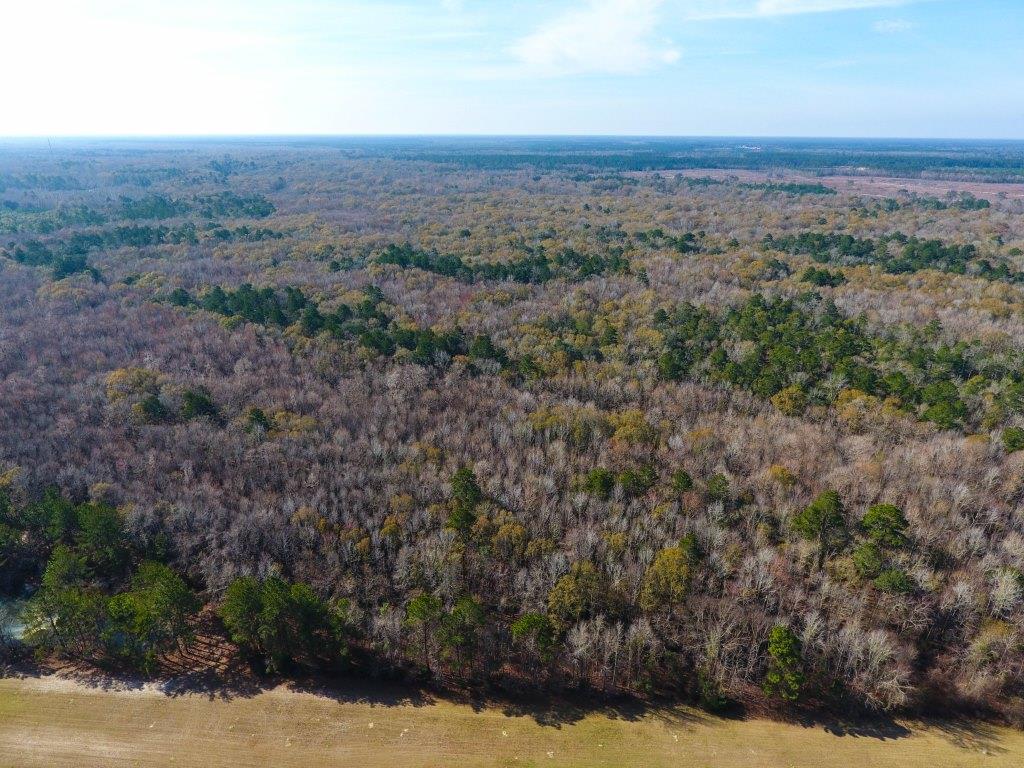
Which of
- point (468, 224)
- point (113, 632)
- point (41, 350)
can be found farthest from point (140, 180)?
point (113, 632)

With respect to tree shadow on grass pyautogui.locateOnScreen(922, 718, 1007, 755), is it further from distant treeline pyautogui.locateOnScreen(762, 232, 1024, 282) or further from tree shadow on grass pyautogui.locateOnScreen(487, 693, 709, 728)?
distant treeline pyautogui.locateOnScreen(762, 232, 1024, 282)

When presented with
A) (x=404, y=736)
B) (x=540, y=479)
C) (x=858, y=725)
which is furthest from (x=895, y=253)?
(x=404, y=736)

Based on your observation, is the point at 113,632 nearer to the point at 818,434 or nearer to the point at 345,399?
the point at 345,399

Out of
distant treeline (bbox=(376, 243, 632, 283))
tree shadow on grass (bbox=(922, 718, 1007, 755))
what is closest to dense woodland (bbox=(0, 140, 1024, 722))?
tree shadow on grass (bbox=(922, 718, 1007, 755))

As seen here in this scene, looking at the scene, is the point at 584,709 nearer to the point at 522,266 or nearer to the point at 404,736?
the point at 404,736

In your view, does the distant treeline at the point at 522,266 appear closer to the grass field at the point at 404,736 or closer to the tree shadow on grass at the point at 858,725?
the grass field at the point at 404,736
